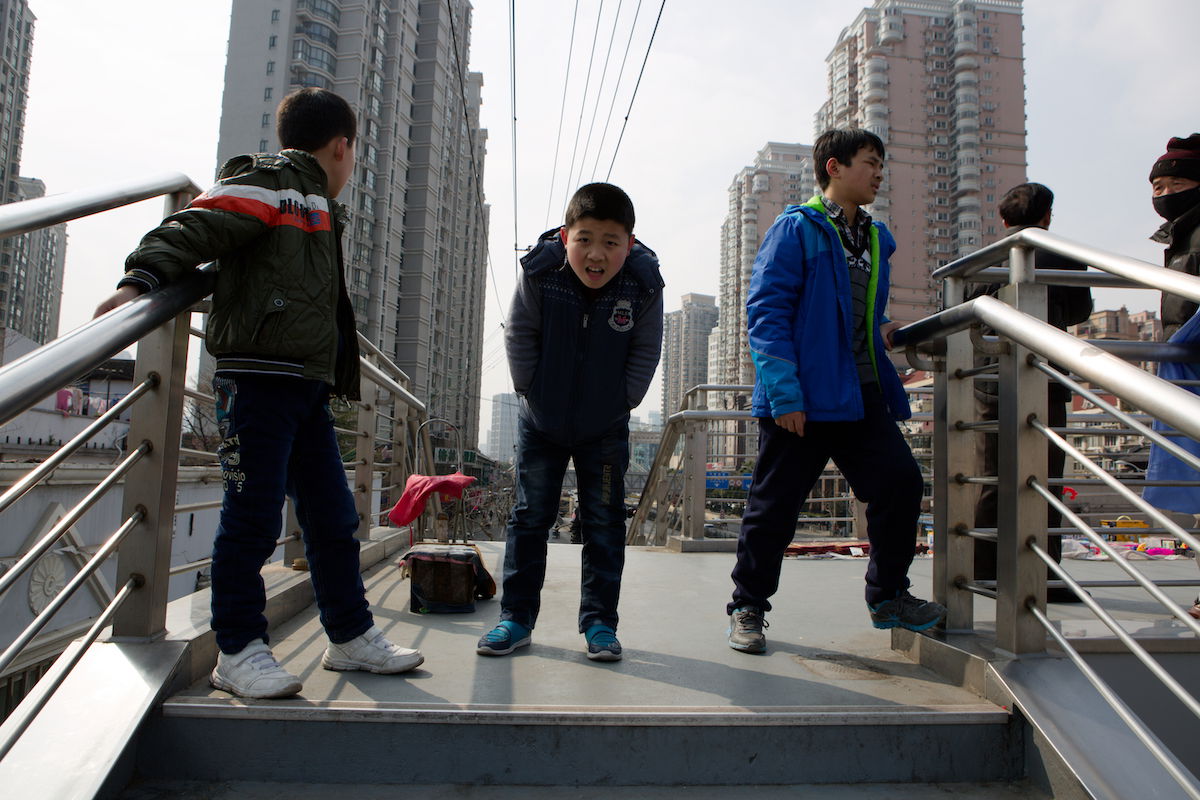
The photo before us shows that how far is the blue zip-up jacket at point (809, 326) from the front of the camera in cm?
221

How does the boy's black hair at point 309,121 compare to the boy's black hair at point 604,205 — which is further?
the boy's black hair at point 604,205

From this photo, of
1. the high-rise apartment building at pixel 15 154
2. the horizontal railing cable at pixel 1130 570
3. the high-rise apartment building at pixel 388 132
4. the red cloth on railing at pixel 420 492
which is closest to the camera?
the horizontal railing cable at pixel 1130 570

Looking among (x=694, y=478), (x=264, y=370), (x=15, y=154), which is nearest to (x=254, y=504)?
(x=264, y=370)

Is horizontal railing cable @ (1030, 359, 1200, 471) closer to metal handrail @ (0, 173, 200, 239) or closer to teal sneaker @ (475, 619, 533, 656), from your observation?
teal sneaker @ (475, 619, 533, 656)

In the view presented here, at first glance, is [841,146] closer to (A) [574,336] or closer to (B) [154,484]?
(A) [574,336]

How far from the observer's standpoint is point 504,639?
211 centimetres

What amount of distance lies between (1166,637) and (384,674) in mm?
2192

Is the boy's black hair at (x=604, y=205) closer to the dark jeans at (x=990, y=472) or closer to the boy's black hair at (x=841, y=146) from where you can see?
the boy's black hair at (x=841, y=146)

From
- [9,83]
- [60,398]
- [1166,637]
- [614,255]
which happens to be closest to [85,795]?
[614,255]

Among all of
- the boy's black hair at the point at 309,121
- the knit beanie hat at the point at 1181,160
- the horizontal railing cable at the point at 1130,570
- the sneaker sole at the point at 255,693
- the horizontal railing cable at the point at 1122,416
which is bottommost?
the sneaker sole at the point at 255,693

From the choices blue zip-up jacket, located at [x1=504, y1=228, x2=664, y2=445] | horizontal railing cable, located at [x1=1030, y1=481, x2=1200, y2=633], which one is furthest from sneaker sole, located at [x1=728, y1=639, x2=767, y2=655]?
horizontal railing cable, located at [x1=1030, y1=481, x2=1200, y2=633]

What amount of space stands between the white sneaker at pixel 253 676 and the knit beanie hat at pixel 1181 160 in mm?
3400

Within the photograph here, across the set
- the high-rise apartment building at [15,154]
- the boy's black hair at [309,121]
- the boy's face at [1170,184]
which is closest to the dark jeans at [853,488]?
the boy's face at [1170,184]

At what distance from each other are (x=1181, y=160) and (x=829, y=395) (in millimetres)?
1810
